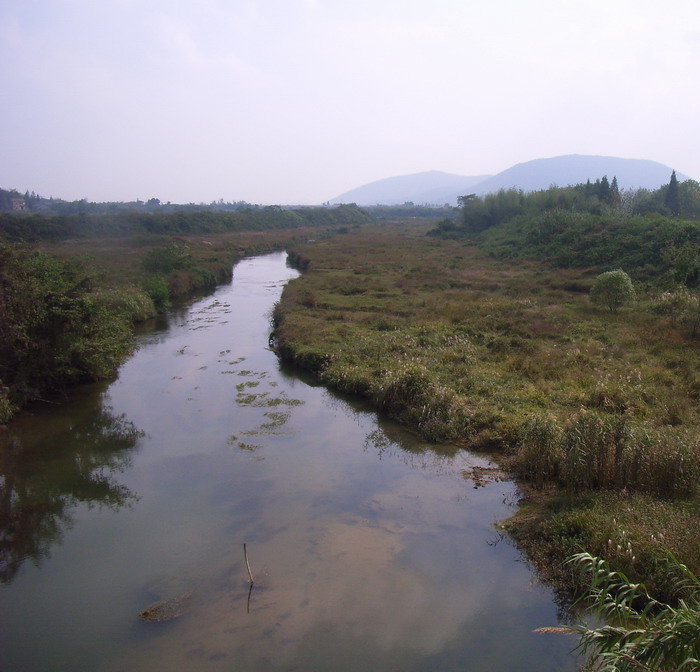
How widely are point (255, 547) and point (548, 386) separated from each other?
29.2 ft

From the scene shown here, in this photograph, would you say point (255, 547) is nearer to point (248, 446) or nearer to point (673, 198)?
point (248, 446)

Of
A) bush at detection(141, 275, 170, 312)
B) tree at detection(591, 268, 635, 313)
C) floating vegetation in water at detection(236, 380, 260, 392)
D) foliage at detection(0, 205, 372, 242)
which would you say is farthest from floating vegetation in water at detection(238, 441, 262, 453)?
bush at detection(141, 275, 170, 312)

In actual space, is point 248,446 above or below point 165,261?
A: below

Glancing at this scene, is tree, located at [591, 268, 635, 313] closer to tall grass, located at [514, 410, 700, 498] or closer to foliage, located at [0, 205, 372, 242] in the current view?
tall grass, located at [514, 410, 700, 498]

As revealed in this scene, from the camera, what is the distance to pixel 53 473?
38.9 ft

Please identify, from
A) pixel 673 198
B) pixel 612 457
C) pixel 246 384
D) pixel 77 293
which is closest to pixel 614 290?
pixel 612 457

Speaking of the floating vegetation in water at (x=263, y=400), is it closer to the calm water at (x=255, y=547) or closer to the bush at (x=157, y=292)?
the calm water at (x=255, y=547)

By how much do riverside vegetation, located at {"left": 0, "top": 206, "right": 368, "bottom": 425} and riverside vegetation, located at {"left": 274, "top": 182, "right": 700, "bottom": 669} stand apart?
6723 millimetres

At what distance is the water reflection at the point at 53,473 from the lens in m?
9.54

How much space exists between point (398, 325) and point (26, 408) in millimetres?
13337

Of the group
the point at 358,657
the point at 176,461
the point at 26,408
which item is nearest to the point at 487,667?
the point at 358,657

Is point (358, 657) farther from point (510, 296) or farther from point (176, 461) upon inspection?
point (510, 296)

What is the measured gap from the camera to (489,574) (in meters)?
8.21

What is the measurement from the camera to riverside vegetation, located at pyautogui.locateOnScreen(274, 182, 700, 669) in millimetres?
8242
